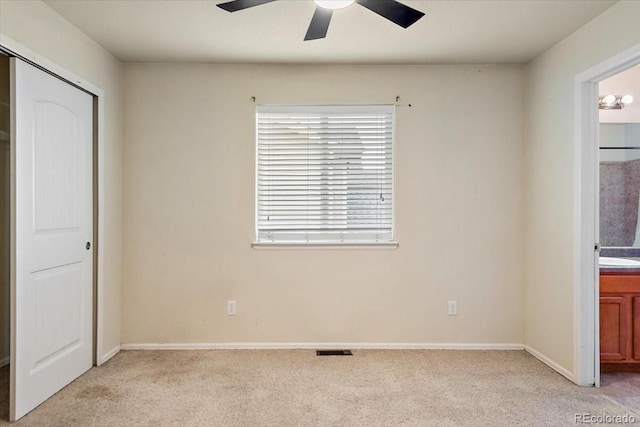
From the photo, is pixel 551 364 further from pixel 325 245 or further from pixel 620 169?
pixel 325 245

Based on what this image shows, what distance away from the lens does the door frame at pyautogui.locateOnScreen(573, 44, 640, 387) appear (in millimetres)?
2693

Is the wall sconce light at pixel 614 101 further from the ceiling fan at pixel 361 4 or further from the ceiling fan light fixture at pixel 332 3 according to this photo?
the ceiling fan light fixture at pixel 332 3

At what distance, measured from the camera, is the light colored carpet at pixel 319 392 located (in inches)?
89.4

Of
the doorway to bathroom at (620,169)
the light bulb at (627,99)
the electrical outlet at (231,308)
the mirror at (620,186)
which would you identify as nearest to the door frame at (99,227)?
the electrical outlet at (231,308)

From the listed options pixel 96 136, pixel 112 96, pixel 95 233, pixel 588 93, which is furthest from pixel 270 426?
pixel 588 93

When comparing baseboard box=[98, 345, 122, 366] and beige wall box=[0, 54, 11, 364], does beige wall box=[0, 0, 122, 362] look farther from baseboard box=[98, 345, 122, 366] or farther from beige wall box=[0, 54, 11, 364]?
beige wall box=[0, 54, 11, 364]

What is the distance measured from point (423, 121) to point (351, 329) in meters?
1.92

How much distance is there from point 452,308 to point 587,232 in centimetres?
121

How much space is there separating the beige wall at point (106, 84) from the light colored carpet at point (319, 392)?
543 millimetres

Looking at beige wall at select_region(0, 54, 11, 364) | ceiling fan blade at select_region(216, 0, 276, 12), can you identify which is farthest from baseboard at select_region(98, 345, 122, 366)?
ceiling fan blade at select_region(216, 0, 276, 12)

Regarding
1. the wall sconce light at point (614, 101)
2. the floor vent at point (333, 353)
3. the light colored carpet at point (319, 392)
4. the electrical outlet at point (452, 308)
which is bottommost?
the light colored carpet at point (319, 392)

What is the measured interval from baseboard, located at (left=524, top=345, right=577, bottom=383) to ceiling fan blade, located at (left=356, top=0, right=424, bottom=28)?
265cm

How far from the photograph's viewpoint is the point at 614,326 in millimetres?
2859

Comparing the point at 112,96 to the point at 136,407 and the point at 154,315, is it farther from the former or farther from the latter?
the point at 136,407
